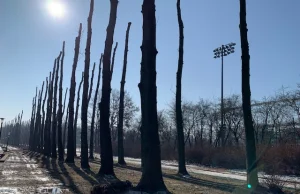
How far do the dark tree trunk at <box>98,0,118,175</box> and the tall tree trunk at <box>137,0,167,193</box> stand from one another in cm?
471

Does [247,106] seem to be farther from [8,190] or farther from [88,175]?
[8,190]

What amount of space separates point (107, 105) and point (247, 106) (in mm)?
6417

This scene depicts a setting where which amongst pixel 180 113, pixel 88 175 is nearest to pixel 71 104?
pixel 180 113

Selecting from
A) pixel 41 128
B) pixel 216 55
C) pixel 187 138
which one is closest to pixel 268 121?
pixel 216 55

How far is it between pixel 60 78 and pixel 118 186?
24.7 metres

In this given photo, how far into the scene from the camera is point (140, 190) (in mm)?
7863

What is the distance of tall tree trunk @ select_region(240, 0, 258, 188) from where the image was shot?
1010cm

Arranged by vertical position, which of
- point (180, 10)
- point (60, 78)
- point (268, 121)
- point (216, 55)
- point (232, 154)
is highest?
point (216, 55)

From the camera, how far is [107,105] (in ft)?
46.2

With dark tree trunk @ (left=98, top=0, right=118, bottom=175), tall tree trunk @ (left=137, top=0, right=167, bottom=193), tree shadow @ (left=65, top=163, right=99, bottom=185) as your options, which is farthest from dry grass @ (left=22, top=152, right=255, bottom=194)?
tall tree trunk @ (left=137, top=0, right=167, bottom=193)

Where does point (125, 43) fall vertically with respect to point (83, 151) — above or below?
above

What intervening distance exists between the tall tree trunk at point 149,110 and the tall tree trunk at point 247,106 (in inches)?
138

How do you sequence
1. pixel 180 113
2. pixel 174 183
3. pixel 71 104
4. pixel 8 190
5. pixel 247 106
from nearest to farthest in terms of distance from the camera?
pixel 8 190
pixel 247 106
pixel 174 183
pixel 180 113
pixel 71 104

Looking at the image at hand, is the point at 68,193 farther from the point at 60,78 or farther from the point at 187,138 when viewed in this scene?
the point at 187,138
